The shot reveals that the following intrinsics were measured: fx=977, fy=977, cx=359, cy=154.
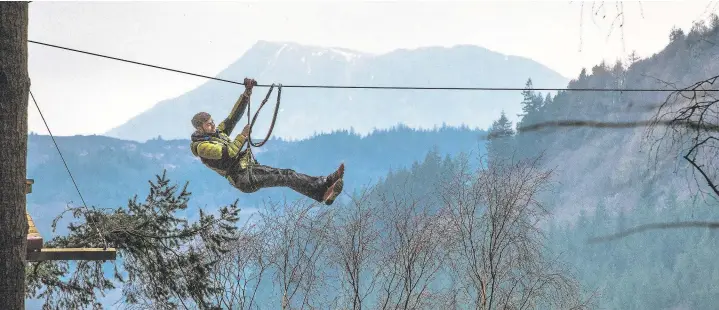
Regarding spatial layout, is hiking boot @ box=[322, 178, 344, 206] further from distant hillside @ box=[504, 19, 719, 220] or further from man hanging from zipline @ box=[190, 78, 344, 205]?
distant hillside @ box=[504, 19, 719, 220]

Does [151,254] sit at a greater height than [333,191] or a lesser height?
lesser

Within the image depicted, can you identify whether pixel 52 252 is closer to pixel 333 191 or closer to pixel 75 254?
pixel 75 254

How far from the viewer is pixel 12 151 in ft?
16.7

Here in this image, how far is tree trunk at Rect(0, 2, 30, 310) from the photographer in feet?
16.5

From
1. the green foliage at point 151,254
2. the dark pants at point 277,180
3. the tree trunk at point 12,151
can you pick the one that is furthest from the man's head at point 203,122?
the green foliage at point 151,254

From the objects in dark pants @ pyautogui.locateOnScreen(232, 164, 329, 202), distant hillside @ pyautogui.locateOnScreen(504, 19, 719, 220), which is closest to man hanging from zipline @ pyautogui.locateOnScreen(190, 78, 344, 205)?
dark pants @ pyautogui.locateOnScreen(232, 164, 329, 202)

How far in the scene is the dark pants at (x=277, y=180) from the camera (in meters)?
7.08

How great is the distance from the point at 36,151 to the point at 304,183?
84.7m

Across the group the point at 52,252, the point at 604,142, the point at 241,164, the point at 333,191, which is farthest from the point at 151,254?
the point at 604,142

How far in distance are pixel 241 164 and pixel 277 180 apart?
0.31 m

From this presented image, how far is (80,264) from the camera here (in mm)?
11625

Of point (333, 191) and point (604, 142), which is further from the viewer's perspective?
point (604, 142)

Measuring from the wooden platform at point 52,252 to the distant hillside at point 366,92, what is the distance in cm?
8434

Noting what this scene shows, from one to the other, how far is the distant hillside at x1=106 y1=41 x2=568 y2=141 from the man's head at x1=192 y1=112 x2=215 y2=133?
8421cm
